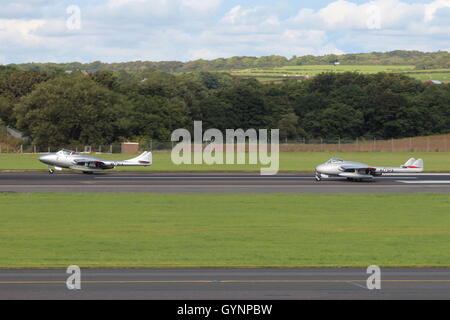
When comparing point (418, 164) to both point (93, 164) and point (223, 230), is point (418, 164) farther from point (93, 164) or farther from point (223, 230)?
point (223, 230)

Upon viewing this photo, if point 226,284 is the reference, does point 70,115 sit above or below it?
above

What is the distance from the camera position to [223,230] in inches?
1206

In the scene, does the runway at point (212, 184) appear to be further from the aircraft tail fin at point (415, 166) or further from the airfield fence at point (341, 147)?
the airfield fence at point (341, 147)

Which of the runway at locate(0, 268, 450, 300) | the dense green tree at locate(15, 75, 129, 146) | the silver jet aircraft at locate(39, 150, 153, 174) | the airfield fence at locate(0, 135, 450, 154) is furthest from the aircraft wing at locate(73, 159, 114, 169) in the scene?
the dense green tree at locate(15, 75, 129, 146)

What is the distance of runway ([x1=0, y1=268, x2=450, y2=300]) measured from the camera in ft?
58.2

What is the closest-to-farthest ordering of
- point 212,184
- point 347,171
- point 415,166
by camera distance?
point 212,184 < point 347,171 < point 415,166

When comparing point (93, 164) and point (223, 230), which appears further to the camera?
point (93, 164)

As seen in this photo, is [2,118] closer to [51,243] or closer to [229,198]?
[229,198]

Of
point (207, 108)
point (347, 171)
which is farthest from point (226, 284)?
point (207, 108)

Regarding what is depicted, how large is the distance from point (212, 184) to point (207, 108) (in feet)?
308

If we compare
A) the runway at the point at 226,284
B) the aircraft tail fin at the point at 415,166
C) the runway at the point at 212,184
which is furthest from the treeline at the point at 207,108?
the runway at the point at 226,284

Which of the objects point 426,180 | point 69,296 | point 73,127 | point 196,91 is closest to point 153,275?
point 69,296

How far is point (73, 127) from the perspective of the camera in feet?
383

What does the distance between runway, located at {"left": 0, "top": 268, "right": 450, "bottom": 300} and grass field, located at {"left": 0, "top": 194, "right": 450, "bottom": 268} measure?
130 cm
